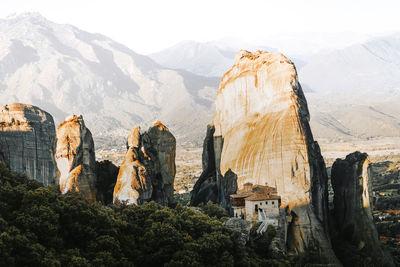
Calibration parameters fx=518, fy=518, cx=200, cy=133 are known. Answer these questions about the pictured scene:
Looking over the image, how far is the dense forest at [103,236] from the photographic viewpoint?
29672mm

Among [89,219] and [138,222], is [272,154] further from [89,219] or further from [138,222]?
[89,219]

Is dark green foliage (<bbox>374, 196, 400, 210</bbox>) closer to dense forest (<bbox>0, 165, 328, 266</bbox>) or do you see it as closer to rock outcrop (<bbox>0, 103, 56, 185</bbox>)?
dense forest (<bbox>0, 165, 328, 266</bbox>)

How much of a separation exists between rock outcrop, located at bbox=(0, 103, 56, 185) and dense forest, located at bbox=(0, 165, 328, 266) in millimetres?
21868

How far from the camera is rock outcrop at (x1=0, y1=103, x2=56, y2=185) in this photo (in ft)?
203

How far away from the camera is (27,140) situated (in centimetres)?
6366

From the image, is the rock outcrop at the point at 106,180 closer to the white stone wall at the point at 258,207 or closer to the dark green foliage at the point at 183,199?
the white stone wall at the point at 258,207

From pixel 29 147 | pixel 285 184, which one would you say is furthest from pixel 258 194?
pixel 29 147

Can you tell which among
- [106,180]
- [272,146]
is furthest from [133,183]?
[272,146]

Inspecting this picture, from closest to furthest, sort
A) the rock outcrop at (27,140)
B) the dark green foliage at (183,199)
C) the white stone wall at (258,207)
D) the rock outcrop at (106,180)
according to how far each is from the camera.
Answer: the white stone wall at (258,207) < the rock outcrop at (106,180) < the rock outcrop at (27,140) < the dark green foliage at (183,199)

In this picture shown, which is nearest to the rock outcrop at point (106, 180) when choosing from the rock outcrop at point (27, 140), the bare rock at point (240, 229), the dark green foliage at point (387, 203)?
the rock outcrop at point (27, 140)

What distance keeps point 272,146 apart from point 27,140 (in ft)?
98.5

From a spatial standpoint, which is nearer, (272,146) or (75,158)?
(75,158)

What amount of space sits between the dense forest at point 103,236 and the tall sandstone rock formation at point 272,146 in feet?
31.9

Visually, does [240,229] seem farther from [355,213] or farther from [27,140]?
[27,140]
